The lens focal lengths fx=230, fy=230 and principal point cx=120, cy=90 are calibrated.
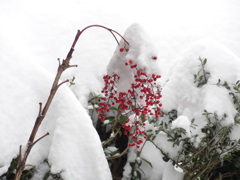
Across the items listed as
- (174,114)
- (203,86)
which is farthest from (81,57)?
(203,86)

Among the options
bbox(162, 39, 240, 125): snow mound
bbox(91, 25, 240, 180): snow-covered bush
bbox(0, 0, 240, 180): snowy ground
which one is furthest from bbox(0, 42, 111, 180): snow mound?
bbox(162, 39, 240, 125): snow mound

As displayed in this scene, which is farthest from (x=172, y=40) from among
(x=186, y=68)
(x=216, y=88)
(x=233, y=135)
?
(x=233, y=135)

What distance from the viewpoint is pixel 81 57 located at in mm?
2053

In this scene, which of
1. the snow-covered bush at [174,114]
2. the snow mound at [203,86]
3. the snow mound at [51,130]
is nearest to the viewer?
the snow mound at [51,130]

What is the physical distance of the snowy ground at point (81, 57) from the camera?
0.97 meters

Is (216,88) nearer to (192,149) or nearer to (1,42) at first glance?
(192,149)

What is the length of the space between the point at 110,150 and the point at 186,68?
0.81 m

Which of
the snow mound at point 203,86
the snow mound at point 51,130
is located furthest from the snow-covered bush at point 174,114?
the snow mound at point 51,130

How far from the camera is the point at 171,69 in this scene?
198cm

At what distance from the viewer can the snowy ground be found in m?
0.97

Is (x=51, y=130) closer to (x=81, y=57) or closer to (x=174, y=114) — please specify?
→ (x=174, y=114)

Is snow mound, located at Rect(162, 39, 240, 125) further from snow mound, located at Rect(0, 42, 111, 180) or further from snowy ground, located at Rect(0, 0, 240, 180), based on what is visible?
snow mound, located at Rect(0, 42, 111, 180)

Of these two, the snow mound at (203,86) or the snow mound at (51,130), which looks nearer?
the snow mound at (51,130)

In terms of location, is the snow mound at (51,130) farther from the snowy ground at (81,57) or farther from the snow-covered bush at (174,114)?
the snow-covered bush at (174,114)
